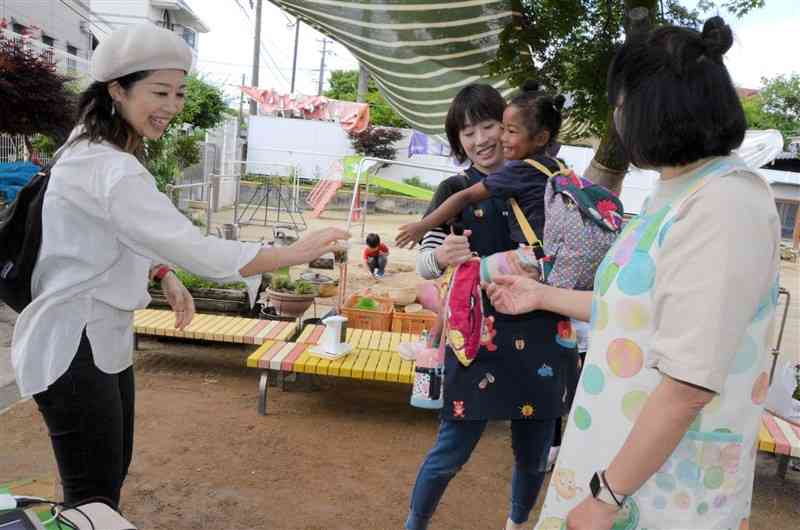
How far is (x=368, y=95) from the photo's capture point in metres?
32.8

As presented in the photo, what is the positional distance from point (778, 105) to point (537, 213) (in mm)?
34399

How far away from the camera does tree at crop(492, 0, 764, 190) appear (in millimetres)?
2771

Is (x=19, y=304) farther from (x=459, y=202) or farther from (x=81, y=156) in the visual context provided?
(x=459, y=202)

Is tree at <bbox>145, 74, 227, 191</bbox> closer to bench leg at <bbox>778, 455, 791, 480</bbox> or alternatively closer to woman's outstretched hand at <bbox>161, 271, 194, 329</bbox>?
woman's outstretched hand at <bbox>161, 271, 194, 329</bbox>

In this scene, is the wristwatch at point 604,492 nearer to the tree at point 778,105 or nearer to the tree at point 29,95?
the tree at point 29,95

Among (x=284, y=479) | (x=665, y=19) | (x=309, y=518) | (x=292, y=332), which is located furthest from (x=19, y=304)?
(x=292, y=332)

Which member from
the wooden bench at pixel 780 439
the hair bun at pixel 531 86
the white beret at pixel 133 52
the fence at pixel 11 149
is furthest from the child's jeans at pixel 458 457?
the fence at pixel 11 149

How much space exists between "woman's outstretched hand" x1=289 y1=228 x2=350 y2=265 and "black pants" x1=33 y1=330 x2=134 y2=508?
1.91 ft

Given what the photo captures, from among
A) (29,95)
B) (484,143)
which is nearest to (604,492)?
(484,143)

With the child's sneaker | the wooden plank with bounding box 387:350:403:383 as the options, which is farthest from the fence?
the child's sneaker

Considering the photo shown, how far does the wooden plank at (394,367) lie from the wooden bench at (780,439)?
6.72ft

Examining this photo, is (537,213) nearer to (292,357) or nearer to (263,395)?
(292,357)

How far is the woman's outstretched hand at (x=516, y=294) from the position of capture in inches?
63.6

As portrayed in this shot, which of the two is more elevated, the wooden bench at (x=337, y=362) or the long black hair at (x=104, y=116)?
the long black hair at (x=104, y=116)
